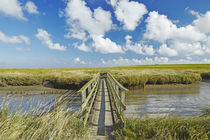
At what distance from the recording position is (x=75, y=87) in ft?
51.5

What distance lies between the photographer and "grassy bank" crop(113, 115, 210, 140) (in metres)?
3.01

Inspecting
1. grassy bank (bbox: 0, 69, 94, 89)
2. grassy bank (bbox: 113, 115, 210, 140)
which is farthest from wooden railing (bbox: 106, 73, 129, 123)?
grassy bank (bbox: 0, 69, 94, 89)

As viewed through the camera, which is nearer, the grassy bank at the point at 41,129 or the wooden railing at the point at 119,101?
the grassy bank at the point at 41,129

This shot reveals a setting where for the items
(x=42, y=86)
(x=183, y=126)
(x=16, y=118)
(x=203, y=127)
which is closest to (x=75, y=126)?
(x=16, y=118)

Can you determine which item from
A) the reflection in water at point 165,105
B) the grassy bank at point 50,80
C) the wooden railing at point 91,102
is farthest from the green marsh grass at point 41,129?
the grassy bank at point 50,80

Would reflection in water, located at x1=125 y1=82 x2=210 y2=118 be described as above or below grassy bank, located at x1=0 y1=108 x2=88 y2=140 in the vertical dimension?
below

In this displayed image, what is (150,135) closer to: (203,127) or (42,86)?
(203,127)

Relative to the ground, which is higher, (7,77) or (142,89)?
(7,77)

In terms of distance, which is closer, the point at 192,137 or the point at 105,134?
the point at 192,137

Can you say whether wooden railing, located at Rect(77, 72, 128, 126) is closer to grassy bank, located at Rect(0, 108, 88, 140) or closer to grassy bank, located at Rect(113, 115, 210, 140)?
grassy bank, located at Rect(0, 108, 88, 140)

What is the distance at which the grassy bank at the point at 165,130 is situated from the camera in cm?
301

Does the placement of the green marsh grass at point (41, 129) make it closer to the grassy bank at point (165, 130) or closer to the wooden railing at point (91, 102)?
the wooden railing at point (91, 102)

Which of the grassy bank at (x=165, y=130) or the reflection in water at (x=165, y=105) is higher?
the grassy bank at (x=165, y=130)

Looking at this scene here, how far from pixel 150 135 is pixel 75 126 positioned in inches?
83.6
